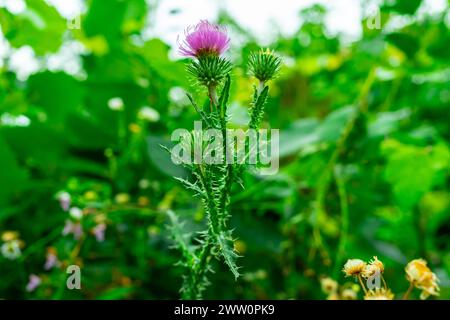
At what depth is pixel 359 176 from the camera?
45.4 inches

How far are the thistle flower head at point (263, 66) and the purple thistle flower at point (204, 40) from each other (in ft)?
Result: 0.09

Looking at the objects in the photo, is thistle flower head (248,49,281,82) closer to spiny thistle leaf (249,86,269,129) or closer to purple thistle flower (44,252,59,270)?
spiny thistle leaf (249,86,269,129)

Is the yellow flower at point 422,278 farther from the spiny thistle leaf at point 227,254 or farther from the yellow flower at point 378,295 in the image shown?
the spiny thistle leaf at point 227,254

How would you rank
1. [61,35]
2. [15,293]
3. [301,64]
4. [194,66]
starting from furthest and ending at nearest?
[301,64]
[61,35]
[15,293]
[194,66]

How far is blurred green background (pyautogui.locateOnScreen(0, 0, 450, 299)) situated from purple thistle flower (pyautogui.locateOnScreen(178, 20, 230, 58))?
15.3 inches

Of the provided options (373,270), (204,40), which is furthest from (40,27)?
(373,270)

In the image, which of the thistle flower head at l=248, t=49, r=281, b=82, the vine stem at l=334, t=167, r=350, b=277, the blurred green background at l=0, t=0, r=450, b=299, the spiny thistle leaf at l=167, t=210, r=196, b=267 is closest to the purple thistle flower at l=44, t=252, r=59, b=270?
the blurred green background at l=0, t=0, r=450, b=299

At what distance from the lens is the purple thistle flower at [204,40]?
0.43 meters

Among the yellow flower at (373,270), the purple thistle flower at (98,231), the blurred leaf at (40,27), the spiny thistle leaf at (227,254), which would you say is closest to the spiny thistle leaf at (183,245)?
the spiny thistle leaf at (227,254)

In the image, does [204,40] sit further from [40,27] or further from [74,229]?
[40,27]

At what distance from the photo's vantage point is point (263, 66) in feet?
1.44
